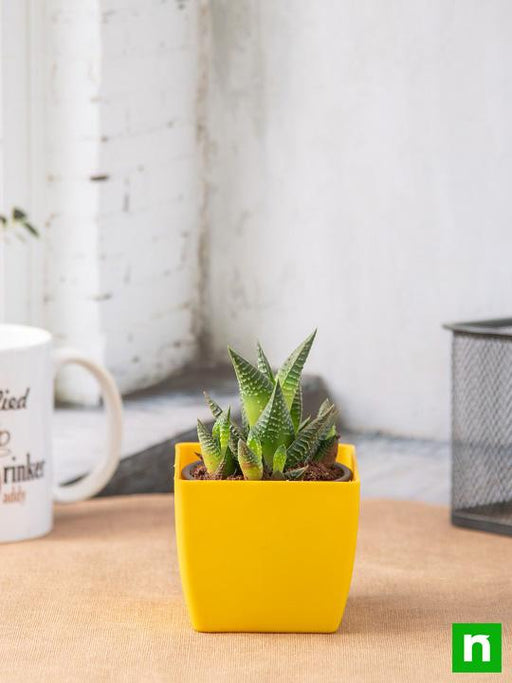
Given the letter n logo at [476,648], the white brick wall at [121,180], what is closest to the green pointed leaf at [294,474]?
the letter n logo at [476,648]

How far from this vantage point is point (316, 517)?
68 cm

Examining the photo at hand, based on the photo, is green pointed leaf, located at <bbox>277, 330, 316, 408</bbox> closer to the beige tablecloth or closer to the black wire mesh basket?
the beige tablecloth

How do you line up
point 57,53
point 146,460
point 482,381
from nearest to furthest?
point 482,381 < point 146,460 < point 57,53

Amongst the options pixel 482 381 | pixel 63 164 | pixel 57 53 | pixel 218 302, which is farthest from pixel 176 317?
pixel 482 381

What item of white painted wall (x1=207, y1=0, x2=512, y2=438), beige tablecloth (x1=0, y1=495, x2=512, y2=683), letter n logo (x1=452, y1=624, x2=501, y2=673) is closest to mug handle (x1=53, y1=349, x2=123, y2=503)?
beige tablecloth (x1=0, y1=495, x2=512, y2=683)

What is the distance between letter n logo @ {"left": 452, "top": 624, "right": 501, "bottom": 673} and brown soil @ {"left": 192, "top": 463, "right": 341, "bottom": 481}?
0.40ft

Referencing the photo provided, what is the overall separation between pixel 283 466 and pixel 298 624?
10 centimetres

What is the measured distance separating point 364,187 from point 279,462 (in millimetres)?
723

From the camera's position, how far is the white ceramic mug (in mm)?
881

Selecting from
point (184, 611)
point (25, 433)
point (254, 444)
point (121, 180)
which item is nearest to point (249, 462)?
point (254, 444)

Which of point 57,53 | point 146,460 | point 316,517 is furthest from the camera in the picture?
point 57,53

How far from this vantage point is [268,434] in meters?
0.69

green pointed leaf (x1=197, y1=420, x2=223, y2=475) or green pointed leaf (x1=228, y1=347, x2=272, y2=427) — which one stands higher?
green pointed leaf (x1=228, y1=347, x2=272, y2=427)

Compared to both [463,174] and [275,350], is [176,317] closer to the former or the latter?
[275,350]
